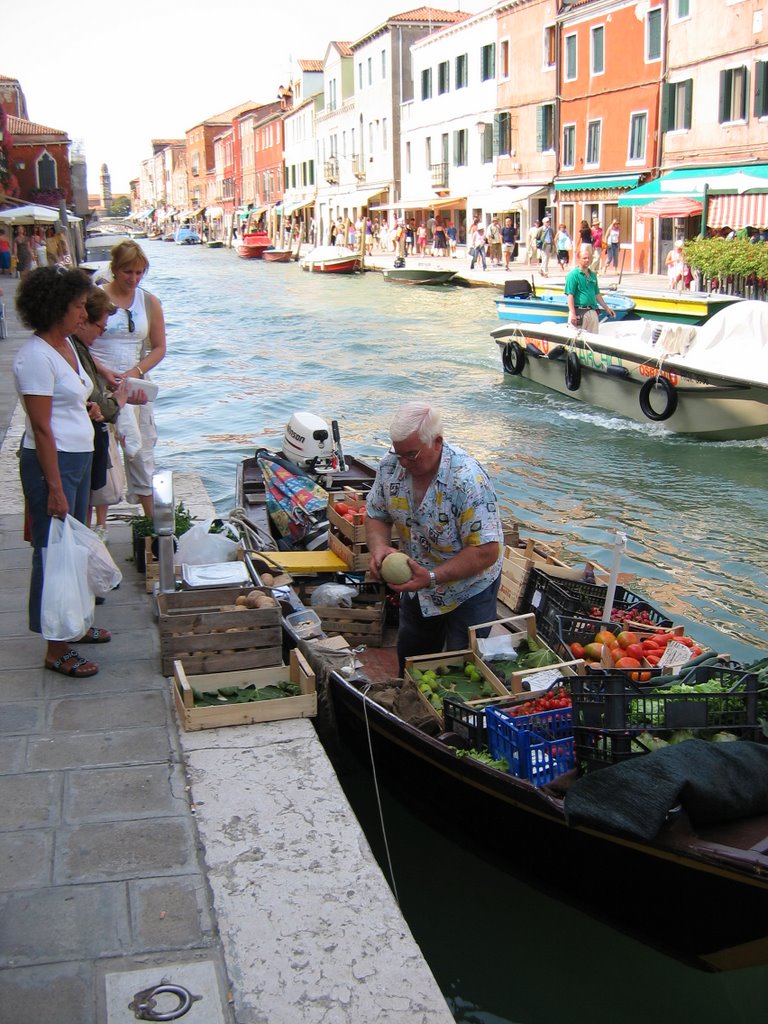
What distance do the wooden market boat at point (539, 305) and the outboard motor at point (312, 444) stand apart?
992cm

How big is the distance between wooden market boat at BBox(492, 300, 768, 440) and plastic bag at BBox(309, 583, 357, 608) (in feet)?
27.2

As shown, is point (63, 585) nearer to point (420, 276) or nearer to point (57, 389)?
point (57, 389)

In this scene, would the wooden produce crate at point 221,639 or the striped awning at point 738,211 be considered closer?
the wooden produce crate at point 221,639

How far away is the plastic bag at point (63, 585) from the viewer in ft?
14.0

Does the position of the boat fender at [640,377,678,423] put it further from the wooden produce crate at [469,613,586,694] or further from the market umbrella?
the market umbrella

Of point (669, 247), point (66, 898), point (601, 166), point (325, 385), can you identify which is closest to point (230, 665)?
point (66, 898)

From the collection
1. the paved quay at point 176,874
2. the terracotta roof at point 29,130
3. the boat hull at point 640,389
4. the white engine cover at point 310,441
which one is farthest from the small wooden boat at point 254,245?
the paved quay at point 176,874

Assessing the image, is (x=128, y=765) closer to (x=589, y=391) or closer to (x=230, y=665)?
(x=230, y=665)

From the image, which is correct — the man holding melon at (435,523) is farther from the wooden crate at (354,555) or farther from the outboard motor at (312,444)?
the outboard motor at (312,444)

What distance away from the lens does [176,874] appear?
10.4 ft

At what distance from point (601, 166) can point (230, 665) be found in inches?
1275

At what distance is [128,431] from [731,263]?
754 inches

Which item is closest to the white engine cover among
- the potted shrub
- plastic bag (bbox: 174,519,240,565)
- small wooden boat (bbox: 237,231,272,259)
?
the potted shrub

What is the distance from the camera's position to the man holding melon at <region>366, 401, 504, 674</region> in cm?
421
